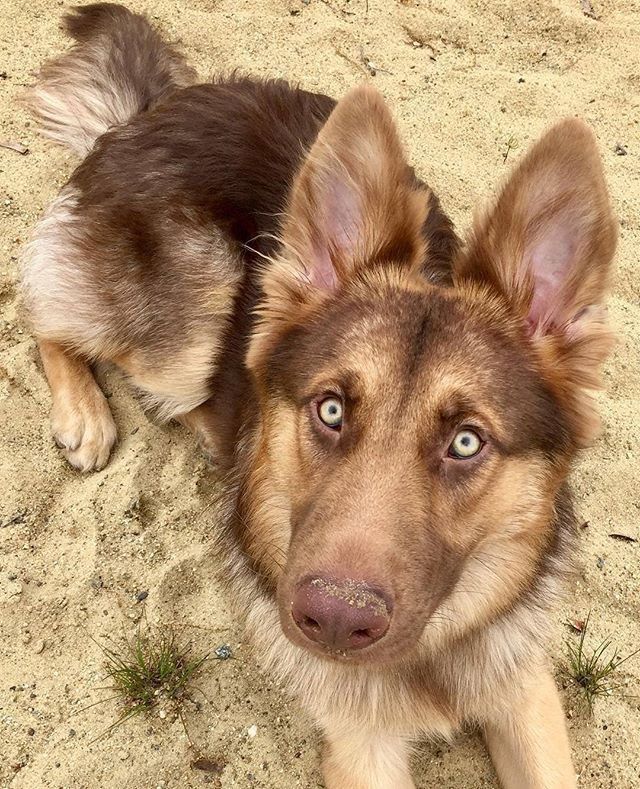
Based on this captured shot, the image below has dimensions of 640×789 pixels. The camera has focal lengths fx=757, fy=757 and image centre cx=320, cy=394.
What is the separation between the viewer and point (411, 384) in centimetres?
220

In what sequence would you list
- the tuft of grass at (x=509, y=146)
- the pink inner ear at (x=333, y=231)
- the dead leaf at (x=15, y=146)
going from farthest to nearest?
the tuft of grass at (x=509, y=146) → the dead leaf at (x=15, y=146) → the pink inner ear at (x=333, y=231)

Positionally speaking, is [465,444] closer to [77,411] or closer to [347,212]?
[347,212]

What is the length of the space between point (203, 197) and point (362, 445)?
1.85 meters

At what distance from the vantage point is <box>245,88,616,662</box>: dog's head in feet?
6.66

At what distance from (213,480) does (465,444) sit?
6.25 ft

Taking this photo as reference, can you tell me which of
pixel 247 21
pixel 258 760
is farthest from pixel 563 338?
pixel 247 21

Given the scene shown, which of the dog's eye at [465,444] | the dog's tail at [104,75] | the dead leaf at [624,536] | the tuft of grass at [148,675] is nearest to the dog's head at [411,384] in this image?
the dog's eye at [465,444]

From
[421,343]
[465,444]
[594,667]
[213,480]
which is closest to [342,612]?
[465,444]

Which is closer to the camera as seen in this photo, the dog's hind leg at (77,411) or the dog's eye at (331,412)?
the dog's eye at (331,412)

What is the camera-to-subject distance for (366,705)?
2.77 metres

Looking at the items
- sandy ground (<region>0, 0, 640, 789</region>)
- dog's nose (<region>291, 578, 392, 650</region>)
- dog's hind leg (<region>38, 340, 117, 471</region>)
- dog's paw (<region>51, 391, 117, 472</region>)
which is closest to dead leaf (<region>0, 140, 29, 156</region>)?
sandy ground (<region>0, 0, 640, 789</region>)

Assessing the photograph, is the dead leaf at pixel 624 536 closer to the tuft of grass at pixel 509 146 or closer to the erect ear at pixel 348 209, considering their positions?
the erect ear at pixel 348 209

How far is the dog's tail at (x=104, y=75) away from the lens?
425 centimetres

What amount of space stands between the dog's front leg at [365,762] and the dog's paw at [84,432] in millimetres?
1749
